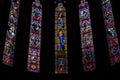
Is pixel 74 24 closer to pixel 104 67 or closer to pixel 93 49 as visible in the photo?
pixel 93 49

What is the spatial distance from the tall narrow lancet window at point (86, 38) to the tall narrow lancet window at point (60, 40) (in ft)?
2.65

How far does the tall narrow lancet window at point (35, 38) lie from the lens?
14.0 metres

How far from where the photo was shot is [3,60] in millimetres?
13141

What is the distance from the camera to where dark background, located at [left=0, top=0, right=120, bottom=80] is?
513 inches

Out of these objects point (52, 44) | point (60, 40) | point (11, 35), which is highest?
point (11, 35)

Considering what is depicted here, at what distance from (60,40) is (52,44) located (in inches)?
19.1

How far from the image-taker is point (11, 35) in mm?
14016

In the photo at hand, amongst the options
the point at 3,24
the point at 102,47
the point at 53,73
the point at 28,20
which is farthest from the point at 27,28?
the point at 102,47

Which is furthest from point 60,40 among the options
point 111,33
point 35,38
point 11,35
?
point 111,33

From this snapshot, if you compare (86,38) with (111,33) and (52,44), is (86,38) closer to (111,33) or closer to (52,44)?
(111,33)

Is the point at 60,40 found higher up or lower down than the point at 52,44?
higher up

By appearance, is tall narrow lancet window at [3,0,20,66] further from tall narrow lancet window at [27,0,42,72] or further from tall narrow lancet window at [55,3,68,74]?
tall narrow lancet window at [55,3,68,74]

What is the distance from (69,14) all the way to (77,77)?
359cm

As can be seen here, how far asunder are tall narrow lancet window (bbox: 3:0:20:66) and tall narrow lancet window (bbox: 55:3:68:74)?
6.41 ft
